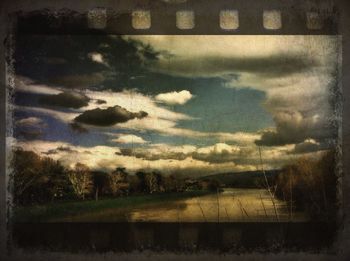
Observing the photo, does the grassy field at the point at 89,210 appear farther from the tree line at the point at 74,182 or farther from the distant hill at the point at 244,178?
the distant hill at the point at 244,178

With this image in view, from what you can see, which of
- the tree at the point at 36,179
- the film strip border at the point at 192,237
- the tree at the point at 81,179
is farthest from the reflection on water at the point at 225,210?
the tree at the point at 36,179

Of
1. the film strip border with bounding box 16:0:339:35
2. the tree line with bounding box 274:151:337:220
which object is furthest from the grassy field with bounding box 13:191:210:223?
the film strip border with bounding box 16:0:339:35

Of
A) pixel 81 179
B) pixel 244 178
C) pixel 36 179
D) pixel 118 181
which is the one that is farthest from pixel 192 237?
pixel 36 179

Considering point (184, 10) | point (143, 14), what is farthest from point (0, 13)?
point (184, 10)

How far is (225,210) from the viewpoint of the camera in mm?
5402

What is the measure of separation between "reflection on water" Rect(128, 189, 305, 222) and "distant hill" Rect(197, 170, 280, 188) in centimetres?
6

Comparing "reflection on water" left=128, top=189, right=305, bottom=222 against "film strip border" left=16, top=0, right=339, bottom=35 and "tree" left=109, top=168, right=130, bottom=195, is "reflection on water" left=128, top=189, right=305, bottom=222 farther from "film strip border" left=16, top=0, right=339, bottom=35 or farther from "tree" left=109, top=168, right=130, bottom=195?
"film strip border" left=16, top=0, right=339, bottom=35

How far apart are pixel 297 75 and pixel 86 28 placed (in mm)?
2135

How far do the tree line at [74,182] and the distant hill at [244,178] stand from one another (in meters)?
0.06

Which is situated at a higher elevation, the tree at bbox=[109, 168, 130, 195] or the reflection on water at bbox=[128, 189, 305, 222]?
the tree at bbox=[109, 168, 130, 195]

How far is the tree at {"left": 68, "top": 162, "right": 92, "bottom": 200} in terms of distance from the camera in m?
5.43

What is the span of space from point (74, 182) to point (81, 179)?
0.25 feet

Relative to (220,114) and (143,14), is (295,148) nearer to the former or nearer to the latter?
(220,114)

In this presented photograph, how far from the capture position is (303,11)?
5457 millimetres
